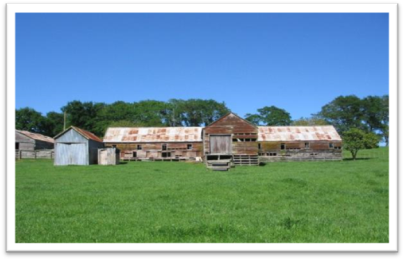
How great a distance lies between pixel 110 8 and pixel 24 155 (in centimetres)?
5190

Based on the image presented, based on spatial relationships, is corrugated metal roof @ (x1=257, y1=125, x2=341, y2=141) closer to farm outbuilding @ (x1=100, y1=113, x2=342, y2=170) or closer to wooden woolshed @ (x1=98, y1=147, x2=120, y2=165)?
farm outbuilding @ (x1=100, y1=113, x2=342, y2=170)

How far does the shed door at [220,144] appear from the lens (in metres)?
46.9

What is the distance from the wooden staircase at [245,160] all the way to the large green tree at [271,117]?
70640 millimetres

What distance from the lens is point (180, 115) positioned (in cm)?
11712

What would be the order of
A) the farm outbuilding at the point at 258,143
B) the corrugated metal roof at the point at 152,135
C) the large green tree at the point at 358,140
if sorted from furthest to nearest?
the corrugated metal roof at the point at 152,135 → the farm outbuilding at the point at 258,143 → the large green tree at the point at 358,140

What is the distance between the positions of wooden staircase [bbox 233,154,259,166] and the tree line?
53667 mm

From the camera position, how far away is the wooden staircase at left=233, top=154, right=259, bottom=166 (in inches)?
1804

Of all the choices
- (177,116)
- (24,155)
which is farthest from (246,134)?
(177,116)

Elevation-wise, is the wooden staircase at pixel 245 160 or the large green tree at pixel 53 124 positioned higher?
the large green tree at pixel 53 124

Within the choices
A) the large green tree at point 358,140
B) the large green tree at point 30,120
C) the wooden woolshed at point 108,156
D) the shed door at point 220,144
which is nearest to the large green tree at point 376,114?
the large green tree at point 358,140

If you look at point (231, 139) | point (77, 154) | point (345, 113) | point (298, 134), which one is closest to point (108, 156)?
point (77, 154)

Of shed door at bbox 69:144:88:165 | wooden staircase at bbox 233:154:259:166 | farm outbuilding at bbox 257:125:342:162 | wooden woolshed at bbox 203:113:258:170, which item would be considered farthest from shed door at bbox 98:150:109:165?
farm outbuilding at bbox 257:125:342:162

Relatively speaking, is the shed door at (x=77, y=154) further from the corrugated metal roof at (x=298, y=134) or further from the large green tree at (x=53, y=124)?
the large green tree at (x=53, y=124)
